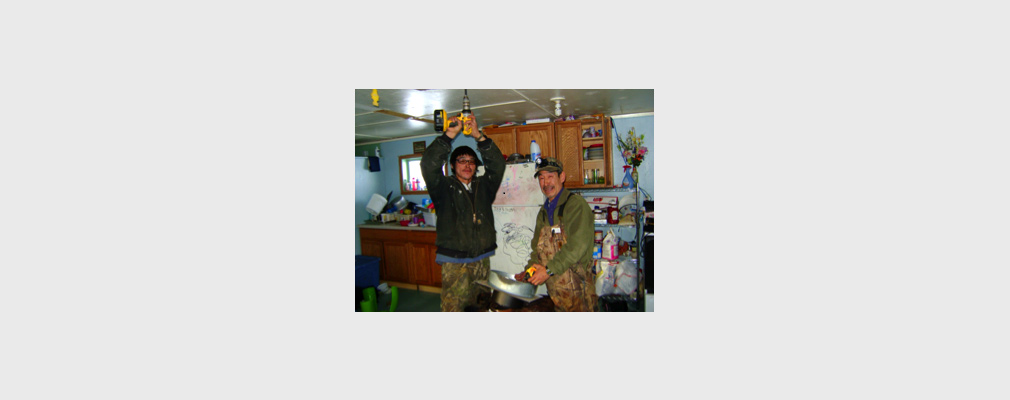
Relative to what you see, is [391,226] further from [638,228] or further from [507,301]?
[638,228]

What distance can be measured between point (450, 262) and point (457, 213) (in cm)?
35

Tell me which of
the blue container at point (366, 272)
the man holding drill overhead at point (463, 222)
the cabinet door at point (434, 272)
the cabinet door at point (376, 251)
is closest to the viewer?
the man holding drill overhead at point (463, 222)

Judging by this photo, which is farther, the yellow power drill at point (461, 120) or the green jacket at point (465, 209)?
the green jacket at point (465, 209)

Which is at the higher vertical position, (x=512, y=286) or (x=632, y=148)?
(x=632, y=148)

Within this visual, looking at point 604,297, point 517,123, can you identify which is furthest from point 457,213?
point 604,297

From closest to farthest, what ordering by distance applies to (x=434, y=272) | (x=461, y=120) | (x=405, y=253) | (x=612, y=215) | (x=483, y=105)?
1. (x=461, y=120)
2. (x=483, y=105)
3. (x=612, y=215)
4. (x=434, y=272)
5. (x=405, y=253)

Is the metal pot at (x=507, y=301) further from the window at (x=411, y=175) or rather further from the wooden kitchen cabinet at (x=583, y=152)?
the window at (x=411, y=175)

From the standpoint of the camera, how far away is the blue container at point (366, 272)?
296 cm

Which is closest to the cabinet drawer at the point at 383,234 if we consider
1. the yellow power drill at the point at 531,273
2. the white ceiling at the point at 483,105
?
the white ceiling at the point at 483,105

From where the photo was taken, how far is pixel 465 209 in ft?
8.73

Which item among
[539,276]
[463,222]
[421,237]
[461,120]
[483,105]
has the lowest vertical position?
[539,276]

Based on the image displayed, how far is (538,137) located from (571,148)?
0.31 meters

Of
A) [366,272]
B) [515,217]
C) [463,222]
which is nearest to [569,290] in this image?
[515,217]

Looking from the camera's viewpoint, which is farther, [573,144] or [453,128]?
[573,144]
